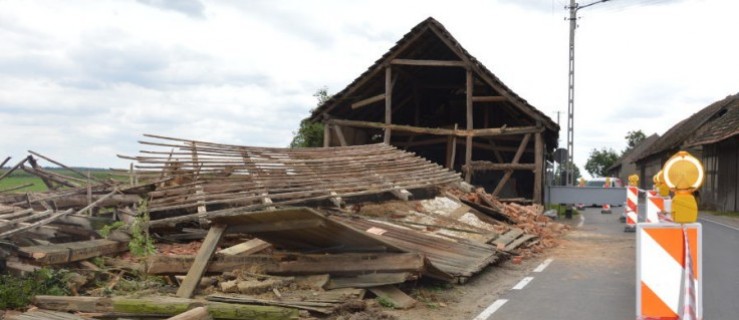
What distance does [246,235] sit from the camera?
9945 mm

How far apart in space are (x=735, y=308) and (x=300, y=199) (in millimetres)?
6690

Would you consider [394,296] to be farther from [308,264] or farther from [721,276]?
[721,276]

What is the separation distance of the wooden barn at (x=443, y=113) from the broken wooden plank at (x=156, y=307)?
15.7 metres

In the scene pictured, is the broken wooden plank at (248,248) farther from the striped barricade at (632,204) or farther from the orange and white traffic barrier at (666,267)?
the striped barricade at (632,204)

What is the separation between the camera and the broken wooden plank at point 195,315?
5.76m

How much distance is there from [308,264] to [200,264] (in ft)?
4.61

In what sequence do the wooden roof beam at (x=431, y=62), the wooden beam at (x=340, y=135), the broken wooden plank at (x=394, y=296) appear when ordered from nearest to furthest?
the broken wooden plank at (x=394, y=296) < the wooden roof beam at (x=431, y=62) < the wooden beam at (x=340, y=135)

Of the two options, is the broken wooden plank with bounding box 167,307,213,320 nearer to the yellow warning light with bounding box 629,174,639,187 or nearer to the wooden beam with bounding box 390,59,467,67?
the yellow warning light with bounding box 629,174,639,187

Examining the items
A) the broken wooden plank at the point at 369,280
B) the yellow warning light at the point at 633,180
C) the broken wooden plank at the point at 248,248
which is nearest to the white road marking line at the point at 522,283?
the broken wooden plank at the point at 369,280

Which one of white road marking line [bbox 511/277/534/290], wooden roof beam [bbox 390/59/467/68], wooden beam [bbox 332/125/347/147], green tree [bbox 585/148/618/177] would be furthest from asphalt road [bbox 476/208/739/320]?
green tree [bbox 585/148/618/177]

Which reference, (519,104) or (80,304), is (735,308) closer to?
(80,304)

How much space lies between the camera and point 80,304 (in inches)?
248

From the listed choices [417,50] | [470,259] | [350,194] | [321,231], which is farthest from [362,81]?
[321,231]

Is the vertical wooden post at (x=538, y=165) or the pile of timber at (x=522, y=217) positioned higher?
the vertical wooden post at (x=538, y=165)
